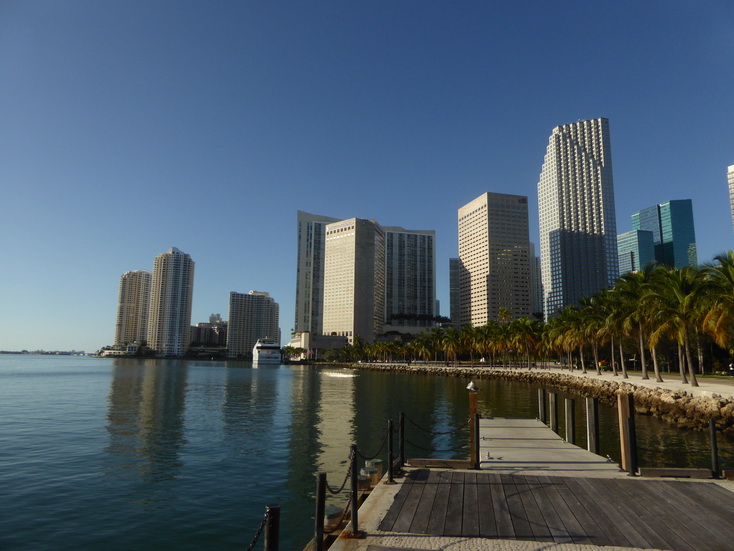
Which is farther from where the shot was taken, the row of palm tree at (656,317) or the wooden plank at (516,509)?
the row of palm tree at (656,317)

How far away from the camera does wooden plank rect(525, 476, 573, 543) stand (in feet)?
31.3

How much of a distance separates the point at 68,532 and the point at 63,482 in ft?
21.6

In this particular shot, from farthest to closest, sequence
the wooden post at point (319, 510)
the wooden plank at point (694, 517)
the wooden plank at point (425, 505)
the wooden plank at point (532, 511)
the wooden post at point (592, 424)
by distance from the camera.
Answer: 1. the wooden post at point (592, 424)
2. the wooden plank at point (425, 505)
3. the wooden plank at point (532, 511)
4. the wooden plank at point (694, 517)
5. the wooden post at point (319, 510)

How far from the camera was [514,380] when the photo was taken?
88.8 meters

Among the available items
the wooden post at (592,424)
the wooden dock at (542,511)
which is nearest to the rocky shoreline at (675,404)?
the wooden post at (592,424)

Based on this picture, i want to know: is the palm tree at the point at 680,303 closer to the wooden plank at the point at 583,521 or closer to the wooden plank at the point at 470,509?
the wooden plank at the point at 583,521

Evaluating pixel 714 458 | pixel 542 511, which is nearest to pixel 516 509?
pixel 542 511

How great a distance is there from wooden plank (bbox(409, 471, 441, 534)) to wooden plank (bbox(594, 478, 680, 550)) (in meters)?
4.33

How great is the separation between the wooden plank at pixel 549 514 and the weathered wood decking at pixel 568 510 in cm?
2

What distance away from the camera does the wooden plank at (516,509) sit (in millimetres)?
9695

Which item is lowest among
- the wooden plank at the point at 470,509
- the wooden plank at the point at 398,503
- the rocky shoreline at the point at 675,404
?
the rocky shoreline at the point at 675,404

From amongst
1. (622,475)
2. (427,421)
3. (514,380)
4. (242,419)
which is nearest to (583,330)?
(514,380)

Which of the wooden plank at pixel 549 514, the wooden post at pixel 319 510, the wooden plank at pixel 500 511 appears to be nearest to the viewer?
the wooden post at pixel 319 510

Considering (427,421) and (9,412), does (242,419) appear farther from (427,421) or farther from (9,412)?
(9,412)
